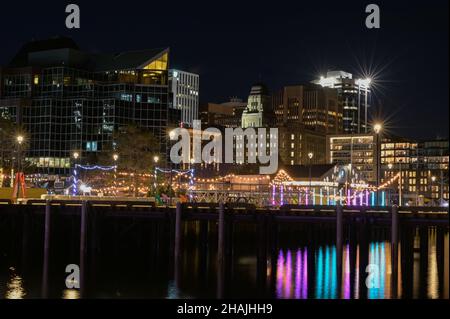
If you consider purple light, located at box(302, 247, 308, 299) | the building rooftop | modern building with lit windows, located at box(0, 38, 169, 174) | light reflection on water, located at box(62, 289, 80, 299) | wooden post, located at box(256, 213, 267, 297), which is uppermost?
the building rooftop

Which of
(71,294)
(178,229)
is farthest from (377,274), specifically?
(71,294)

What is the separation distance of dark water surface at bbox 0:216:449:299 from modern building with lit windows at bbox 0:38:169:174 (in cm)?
6189

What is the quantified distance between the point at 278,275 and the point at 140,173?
53.2 metres

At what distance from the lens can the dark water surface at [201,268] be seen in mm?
52156

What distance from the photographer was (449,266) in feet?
216

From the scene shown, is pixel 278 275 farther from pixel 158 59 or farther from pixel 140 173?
pixel 158 59

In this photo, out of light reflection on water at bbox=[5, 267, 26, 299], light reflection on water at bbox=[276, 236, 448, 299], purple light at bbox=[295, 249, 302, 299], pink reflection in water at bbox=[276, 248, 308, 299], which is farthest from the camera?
purple light at bbox=[295, 249, 302, 299]

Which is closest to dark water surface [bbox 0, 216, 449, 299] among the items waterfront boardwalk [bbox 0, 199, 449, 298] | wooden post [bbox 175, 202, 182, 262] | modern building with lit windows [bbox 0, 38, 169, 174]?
waterfront boardwalk [bbox 0, 199, 449, 298]

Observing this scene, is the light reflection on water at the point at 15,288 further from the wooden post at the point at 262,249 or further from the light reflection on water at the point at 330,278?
the wooden post at the point at 262,249

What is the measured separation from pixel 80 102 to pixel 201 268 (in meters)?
87.0

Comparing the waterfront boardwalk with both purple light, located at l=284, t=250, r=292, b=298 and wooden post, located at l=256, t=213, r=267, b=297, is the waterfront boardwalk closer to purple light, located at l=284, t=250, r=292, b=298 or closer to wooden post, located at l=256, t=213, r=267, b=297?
wooden post, located at l=256, t=213, r=267, b=297

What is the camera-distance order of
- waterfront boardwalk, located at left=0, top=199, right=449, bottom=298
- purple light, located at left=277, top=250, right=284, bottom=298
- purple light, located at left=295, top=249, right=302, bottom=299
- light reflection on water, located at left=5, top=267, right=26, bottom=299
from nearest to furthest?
light reflection on water, located at left=5, top=267, right=26, bottom=299 < purple light, located at left=277, top=250, right=284, bottom=298 < purple light, located at left=295, top=249, right=302, bottom=299 < waterfront boardwalk, located at left=0, top=199, right=449, bottom=298

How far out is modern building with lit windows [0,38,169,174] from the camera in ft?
467
